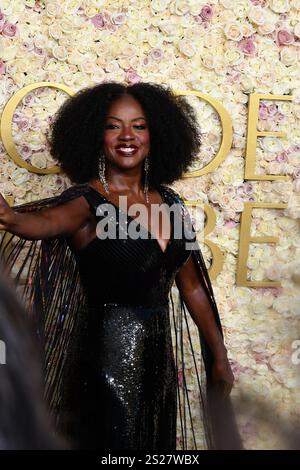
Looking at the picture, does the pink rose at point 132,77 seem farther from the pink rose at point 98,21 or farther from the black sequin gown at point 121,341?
the black sequin gown at point 121,341

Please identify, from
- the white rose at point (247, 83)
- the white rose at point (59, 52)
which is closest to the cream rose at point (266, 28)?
the white rose at point (247, 83)

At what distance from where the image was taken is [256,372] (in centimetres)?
219

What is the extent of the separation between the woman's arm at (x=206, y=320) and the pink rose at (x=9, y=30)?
94cm

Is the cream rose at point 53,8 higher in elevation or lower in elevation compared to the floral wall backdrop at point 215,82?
higher

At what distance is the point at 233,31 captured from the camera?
203 cm

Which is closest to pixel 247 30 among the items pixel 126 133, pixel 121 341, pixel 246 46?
pixel 246 46

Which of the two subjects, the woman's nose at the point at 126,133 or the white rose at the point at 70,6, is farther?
the white rose at the point at 70,6

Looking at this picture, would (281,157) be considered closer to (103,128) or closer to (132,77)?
(132,77)

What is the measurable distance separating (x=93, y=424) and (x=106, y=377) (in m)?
0.12

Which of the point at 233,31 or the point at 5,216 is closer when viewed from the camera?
the point at 5,216

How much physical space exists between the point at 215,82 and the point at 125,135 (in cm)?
64

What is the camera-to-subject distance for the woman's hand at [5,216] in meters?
1.18

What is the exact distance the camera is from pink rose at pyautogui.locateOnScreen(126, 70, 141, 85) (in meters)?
2.01

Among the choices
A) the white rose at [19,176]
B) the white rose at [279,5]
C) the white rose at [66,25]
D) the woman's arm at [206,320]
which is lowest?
the woman's arm at [206,320]
